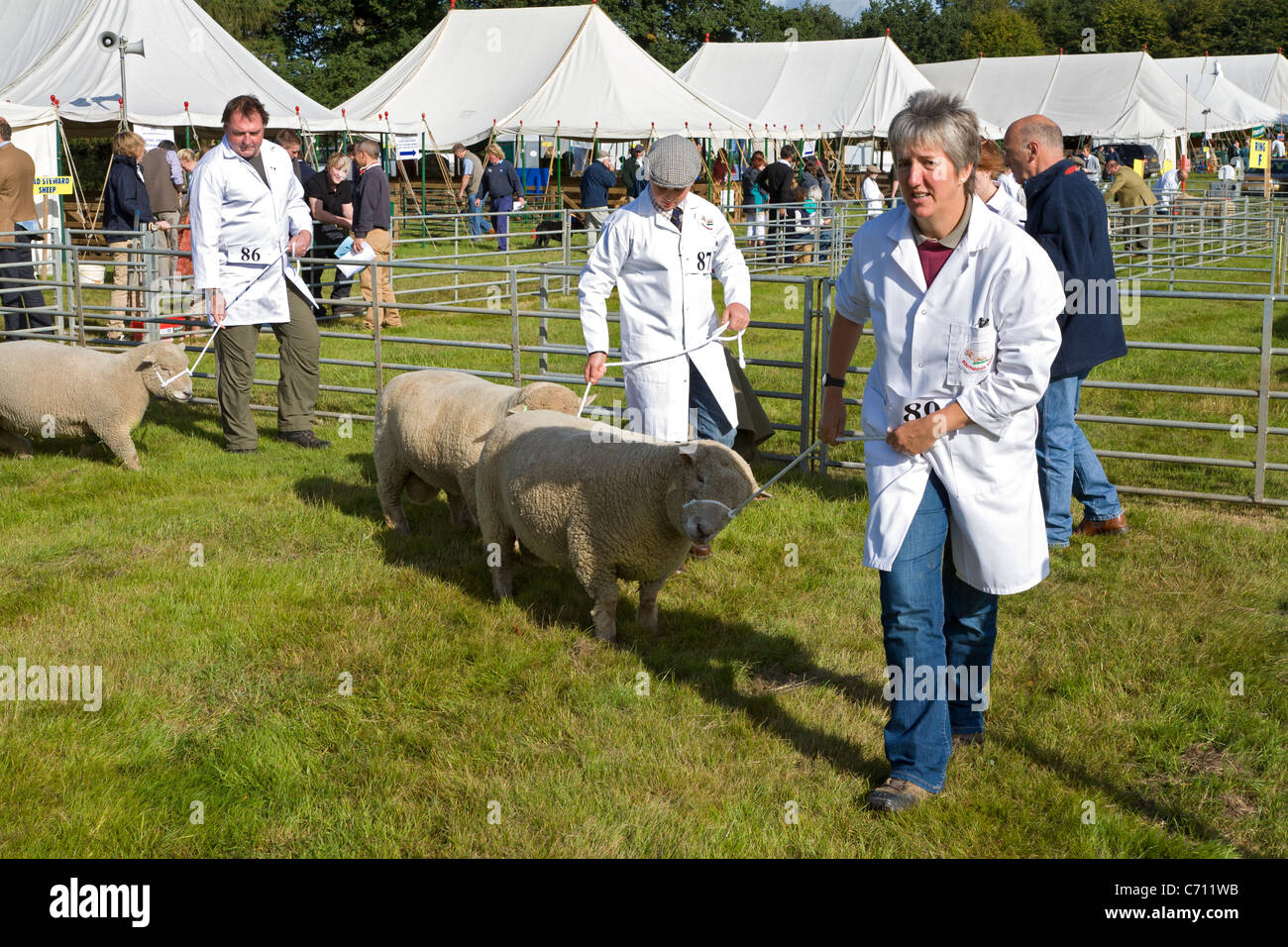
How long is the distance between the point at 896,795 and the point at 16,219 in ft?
37.0

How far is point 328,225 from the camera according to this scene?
14320mm

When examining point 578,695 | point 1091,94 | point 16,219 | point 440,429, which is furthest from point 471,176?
point 1091,94

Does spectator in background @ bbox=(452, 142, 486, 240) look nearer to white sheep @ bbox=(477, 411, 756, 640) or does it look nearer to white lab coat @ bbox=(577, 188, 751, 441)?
white lab coat @ bbox=(577, 188, 751, 441)

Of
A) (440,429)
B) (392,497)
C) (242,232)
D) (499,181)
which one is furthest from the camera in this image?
(499,181)

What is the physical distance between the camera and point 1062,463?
573 centimetres

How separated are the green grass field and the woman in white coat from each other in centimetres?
48

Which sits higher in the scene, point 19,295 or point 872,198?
point 872,198

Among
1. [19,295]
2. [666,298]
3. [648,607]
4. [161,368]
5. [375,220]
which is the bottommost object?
[648,607]

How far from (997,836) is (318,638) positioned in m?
2.78

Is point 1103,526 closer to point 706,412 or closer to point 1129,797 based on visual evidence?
point 706,412

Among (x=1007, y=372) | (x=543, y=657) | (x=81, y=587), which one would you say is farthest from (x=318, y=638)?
(x=1007, y=372)

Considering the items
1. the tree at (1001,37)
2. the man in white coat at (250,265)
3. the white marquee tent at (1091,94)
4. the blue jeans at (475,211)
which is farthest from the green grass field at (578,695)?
the tree at (1001,37)

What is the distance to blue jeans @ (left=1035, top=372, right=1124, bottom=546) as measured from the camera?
5.65m

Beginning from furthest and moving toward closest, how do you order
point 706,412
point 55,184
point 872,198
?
1. point 872,198
2. point 55,184
3. point 706,412
